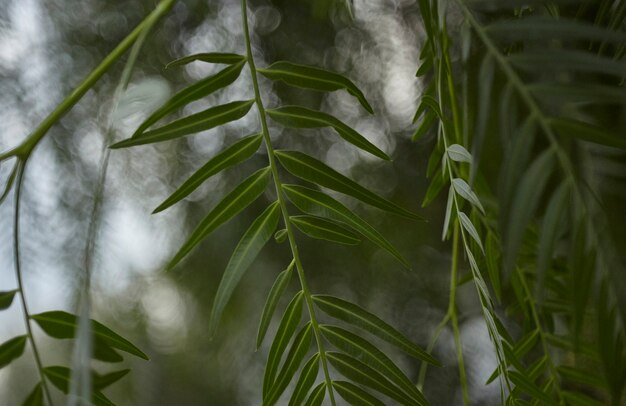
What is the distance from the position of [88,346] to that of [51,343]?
0.80 meters

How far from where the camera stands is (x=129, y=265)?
91 cm

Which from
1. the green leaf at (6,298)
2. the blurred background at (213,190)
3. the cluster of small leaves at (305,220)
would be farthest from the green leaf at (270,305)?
the blurred background at (213,190)

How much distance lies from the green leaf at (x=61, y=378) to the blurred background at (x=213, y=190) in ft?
1.87

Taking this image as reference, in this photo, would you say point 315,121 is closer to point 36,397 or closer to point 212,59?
point 212,59

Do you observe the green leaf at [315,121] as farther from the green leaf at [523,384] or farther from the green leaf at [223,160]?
the green leaf at [523,384]

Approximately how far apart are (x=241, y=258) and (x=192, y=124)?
61 mm

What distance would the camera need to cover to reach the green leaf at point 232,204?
33 cm

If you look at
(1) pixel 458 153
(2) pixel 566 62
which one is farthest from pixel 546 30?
(1) pixel 458 153

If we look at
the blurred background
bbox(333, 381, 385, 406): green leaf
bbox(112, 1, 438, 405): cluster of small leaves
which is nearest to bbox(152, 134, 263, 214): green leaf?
bbox(112, 1, 438, 405): cluster of small leaves

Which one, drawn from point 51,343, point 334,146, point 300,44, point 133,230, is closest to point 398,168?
point 334,146

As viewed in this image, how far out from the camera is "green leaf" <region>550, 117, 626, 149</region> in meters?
0.18

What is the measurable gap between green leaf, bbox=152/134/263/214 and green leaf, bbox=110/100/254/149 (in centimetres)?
1

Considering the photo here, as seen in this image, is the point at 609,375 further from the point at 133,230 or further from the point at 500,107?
the point at 133,230

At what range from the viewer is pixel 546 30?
0.68 feet
